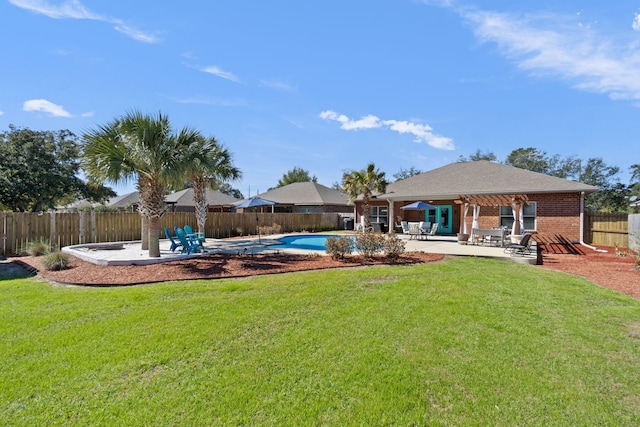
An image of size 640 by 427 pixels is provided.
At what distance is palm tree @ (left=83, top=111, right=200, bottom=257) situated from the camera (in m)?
10.2

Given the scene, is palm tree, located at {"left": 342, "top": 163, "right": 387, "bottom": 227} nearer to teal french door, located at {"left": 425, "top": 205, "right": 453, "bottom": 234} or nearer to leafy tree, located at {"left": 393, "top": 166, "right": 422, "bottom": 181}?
teal french door, located at {"left": 425, "top": 205, "right": 453, "bottom": 234}

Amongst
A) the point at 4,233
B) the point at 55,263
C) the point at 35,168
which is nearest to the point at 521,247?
the point at 55,263

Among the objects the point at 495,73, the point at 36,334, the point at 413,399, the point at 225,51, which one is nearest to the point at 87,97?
the point at 225,51

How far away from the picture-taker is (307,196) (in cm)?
3462

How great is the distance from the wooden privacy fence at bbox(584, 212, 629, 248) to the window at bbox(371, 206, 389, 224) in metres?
12.7

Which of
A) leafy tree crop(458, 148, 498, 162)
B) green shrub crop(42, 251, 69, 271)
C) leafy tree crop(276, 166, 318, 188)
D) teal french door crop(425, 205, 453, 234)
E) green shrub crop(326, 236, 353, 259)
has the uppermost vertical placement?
leafy tree crop(458, 148, 498, 162)

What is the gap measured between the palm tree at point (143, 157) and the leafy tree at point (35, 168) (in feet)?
56.7

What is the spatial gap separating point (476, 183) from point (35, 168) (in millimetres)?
33599

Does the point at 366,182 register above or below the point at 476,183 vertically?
above

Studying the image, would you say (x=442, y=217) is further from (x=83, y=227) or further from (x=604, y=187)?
(x=604, y=187)

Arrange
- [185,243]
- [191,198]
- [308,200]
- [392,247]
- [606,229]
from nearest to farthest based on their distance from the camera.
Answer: [392,247] < [185,243] < [606,229] < [308,200] < [191,198]

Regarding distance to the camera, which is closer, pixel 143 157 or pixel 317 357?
pixel 317 357

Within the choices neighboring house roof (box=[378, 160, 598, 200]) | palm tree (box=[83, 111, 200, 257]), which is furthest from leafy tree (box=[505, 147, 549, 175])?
palm tree (box=[83, 111, 200, 257])

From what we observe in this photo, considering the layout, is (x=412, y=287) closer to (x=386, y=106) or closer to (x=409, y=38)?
(x=409, y=38)
